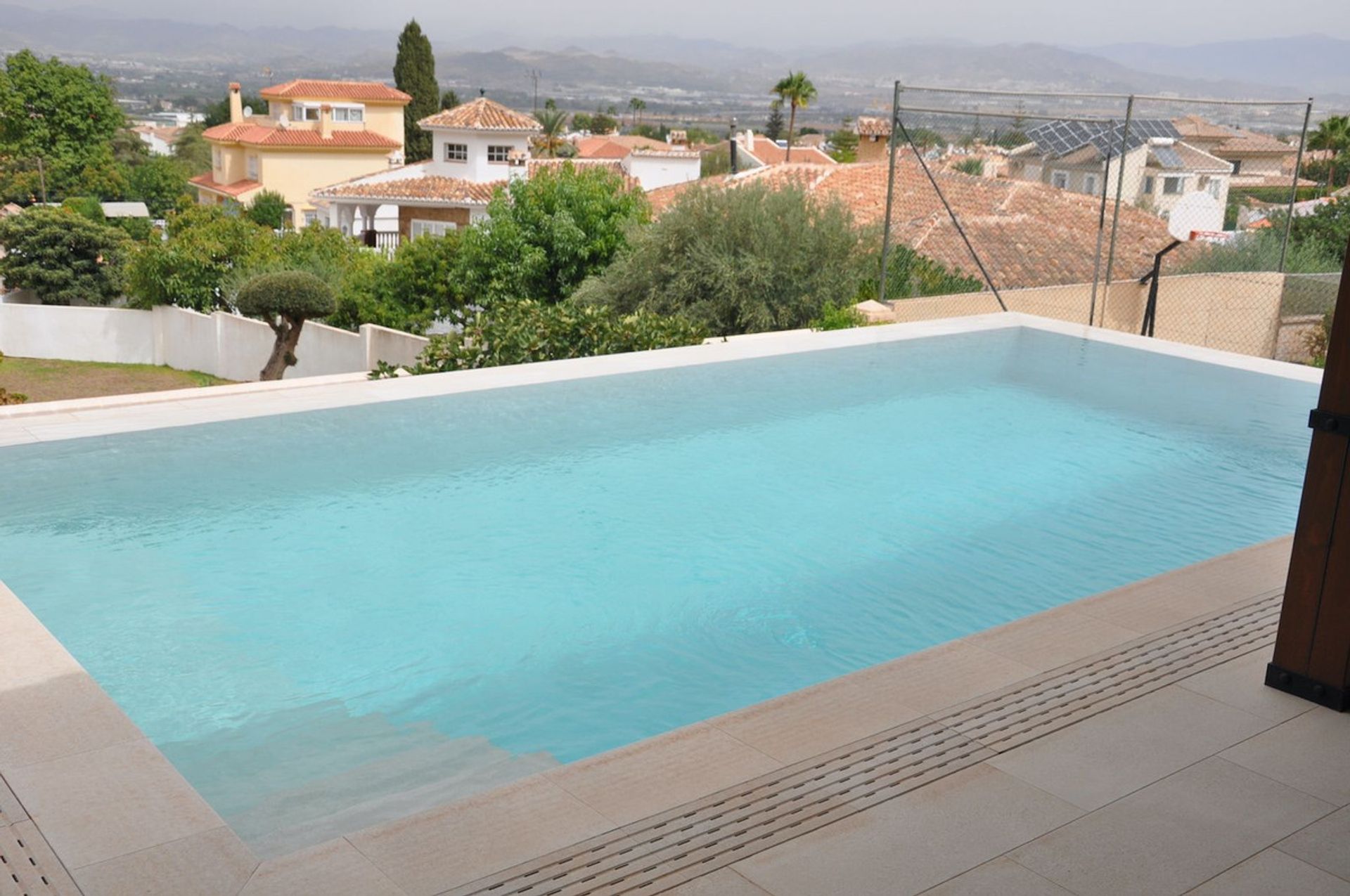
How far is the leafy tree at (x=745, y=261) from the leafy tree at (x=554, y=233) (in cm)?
382

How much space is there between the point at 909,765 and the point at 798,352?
6.34m

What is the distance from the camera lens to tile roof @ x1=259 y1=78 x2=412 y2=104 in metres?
56.2

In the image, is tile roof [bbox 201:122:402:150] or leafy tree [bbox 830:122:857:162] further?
leafy tree [bbox 830:122:857:162]

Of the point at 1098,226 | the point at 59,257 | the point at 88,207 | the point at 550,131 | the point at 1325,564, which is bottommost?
the point at 88,207

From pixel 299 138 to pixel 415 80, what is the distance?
7.87 metres

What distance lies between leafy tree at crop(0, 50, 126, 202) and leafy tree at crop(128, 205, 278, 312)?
38.5 metres

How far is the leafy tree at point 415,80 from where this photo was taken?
191 ft

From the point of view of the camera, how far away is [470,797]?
9.82ft

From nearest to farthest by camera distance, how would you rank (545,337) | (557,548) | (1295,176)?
(557,548), (545,337), (1295,176)

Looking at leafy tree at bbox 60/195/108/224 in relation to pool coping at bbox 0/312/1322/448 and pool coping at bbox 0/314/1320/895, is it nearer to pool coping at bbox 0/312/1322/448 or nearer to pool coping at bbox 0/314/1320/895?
pool coping at bbox 0/312/1322/448

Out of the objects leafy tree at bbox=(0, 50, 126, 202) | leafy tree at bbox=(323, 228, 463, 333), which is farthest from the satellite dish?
leafy tree at bbox=(0, 50, 126, 202)

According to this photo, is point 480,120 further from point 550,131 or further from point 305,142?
point 550,131

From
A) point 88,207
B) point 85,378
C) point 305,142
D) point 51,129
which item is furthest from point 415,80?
point 85,378

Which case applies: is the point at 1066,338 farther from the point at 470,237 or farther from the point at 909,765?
the point at 470,237
